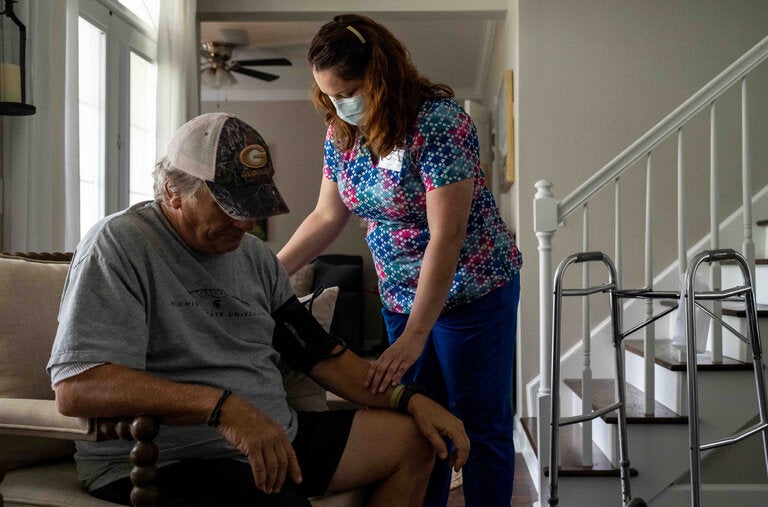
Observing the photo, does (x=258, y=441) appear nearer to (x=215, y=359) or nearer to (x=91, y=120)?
(x=215, y=359)

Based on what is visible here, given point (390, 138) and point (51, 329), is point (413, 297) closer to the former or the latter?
point (390, 138)

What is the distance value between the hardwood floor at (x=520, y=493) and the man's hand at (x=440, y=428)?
1.56 meters

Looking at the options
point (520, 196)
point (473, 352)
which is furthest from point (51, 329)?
point (520, 196)

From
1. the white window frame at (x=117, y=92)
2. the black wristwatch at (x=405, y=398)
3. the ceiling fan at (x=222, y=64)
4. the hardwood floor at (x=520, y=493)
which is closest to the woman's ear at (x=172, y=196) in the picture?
the black wristwatch at (x=405, y=398)

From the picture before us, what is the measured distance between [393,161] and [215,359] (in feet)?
1.81

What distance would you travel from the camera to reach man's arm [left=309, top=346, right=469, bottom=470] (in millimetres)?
1428

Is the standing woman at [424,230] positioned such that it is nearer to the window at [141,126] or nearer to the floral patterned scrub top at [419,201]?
the floral patterned scrub top at [419,201]

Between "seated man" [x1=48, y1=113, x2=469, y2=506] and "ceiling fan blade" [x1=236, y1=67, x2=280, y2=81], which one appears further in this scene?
"ceiling fan blade" [x1=236, y1=67, x2=280, y2=81]

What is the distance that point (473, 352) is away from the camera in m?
1.71

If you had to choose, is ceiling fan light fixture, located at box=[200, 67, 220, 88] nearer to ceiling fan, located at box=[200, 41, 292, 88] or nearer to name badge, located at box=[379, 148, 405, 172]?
ceiling fan, located at box=[200, 41, 292, 88]

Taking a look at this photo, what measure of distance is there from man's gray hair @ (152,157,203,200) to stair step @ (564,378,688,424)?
1833 millimetres

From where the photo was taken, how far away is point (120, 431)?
1188 mm

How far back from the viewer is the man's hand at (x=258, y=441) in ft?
3.93

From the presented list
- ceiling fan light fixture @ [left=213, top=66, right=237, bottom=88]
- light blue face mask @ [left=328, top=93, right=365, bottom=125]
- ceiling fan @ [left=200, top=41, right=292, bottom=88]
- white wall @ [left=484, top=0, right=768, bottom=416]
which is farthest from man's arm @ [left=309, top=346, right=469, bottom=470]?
ceiling fan light fixture @ [left=213, top=66, right=237, bottom=88]
